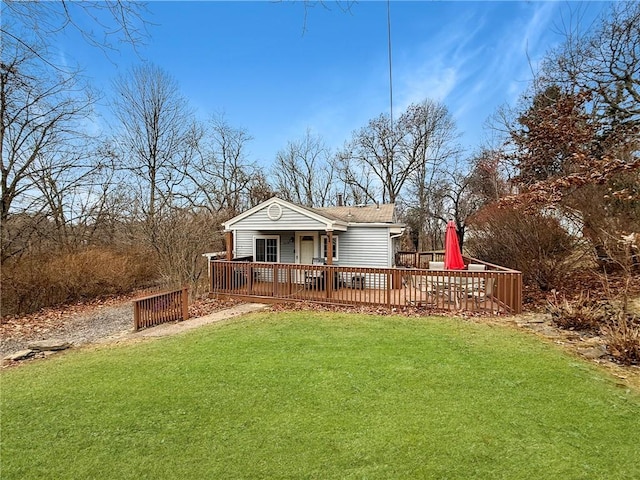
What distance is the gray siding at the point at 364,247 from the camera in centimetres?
1311

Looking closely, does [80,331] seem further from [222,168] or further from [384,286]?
[222,168]

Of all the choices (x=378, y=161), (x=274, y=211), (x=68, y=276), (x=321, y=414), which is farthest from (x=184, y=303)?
(x=378, y=161)

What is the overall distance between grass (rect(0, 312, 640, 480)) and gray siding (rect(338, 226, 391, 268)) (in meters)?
7.47

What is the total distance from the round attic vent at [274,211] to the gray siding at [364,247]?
9.01 feet

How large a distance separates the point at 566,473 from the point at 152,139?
71.6 ft

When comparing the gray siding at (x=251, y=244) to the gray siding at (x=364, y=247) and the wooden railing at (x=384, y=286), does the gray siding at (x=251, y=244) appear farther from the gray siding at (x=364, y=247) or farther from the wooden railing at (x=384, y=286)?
the wooden railing at (x=384, y=286)

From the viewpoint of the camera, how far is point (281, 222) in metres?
12.8

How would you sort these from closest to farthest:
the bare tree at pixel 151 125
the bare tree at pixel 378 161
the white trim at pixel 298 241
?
the white trim at pixel 298 241, the bare tree at pixel 151 125, the bare tree at pixel 378 161

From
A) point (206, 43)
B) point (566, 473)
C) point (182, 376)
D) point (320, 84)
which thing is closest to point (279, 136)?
point (320, 84)

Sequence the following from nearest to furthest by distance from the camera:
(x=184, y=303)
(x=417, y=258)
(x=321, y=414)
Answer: (x=321, y=414), (x=184, y=303), (x=417, y=258)

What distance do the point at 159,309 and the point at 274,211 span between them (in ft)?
19.3

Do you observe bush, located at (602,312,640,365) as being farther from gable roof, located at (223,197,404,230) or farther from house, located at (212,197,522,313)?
gable roof, located at (223,197,404,230)

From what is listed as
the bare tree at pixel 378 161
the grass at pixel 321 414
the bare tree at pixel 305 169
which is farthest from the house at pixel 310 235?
the bare tree at pixel 305 169

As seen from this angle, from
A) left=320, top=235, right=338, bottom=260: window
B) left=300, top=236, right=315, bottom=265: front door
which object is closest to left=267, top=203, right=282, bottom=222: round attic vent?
left=300, top=236, right=315, bottom=265: front door
